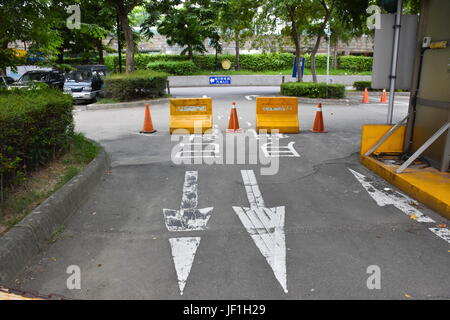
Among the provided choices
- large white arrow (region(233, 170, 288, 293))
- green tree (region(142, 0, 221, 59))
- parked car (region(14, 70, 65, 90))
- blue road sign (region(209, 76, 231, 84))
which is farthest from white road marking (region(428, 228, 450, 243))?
green tree (region(142, 0, 221, 59))

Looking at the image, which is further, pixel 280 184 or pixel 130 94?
pixel 130 94

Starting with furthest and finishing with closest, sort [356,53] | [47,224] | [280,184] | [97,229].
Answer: [356,53]
[280,184]
[97,229]
[47,224]

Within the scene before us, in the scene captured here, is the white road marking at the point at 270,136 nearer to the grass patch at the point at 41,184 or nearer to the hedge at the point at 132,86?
the grass patch at the point at 41,184

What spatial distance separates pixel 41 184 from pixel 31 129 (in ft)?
2.84

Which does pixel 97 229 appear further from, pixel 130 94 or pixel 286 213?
pixel 130 94

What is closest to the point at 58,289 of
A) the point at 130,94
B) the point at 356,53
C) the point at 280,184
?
the point at 280,184

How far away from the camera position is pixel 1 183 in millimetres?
4684

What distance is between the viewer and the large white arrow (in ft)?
13.2

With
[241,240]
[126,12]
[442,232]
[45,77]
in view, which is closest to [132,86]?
[126,12]

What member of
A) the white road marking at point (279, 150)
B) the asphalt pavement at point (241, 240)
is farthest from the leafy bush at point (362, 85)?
the asphalt pavement at point (241, 240)

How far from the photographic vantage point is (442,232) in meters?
4.80

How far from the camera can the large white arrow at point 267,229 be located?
4.03 meters

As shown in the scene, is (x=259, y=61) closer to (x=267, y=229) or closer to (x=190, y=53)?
(x=190, y=53)
